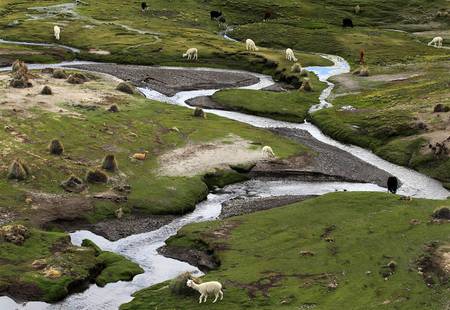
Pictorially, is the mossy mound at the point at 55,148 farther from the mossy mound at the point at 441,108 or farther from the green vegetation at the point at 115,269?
the mossy mound at the point at 441,108

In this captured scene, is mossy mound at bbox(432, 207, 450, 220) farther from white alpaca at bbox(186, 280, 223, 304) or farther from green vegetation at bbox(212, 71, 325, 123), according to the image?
green vegetation at bbox(212, 71, 325, 123)

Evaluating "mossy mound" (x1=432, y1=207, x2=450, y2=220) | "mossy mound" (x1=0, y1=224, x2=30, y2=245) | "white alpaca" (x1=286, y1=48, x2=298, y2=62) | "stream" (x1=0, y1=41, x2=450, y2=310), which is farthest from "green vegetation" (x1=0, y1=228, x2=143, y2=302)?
"white alpaca" (x1=286, y1=48, x2=298, y2=62)

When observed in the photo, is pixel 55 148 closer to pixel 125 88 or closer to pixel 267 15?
pixel 125 88

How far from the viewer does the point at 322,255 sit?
154 ft

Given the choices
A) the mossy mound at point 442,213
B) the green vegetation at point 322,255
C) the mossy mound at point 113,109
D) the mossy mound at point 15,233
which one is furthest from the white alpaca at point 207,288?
the mossy mound at point 113,109

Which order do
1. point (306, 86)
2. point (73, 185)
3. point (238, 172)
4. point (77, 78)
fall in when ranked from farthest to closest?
point (306, 86)
point (77, 78)
point (238, 172)
point (73, 185)

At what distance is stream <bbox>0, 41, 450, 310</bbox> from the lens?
43875mm

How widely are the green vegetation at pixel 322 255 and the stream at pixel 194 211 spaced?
1.91 metres

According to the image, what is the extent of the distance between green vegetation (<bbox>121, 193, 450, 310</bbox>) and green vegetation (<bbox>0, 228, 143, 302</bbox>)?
4.15 metres

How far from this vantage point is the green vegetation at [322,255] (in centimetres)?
4072

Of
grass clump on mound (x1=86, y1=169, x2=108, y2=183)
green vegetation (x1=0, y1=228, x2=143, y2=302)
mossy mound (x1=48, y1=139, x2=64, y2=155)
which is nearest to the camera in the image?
green vegetation (x1=0, y1=228, x2=143, y2=302)

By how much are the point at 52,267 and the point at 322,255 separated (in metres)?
18.0

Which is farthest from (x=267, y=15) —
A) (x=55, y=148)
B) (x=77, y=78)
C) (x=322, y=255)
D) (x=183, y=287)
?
(x=183, y=287)

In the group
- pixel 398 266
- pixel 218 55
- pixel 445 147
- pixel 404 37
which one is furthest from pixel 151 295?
pixel 404 37
